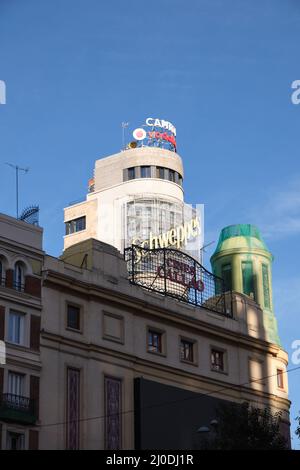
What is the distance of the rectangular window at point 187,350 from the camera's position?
77062 mm

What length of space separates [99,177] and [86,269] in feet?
Answer: 220

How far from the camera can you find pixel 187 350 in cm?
7769

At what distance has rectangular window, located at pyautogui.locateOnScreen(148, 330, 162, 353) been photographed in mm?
75044

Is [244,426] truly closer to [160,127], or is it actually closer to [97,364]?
[97,364]

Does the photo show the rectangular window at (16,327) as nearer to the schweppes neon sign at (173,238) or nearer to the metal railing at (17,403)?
the metal railing at (17,403)

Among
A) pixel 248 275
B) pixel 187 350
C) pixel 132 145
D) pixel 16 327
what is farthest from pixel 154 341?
pixel 132 145

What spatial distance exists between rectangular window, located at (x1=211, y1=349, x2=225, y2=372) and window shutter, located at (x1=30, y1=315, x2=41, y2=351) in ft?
51.6

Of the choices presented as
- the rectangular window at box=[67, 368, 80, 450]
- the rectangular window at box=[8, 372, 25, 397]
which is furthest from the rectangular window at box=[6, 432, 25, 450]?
the rectangular window at box=[67, 368, 80, 450]

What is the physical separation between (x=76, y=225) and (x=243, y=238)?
4122 cm

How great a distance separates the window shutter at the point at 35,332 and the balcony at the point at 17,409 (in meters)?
3.26

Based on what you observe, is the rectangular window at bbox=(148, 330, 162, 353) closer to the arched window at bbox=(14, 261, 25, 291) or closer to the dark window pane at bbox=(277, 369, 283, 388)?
the arched window at bbox=(14, 261, 25, 291)

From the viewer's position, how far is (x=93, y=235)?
13638cm

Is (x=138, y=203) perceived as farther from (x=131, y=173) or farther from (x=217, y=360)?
(x=217, y=360)

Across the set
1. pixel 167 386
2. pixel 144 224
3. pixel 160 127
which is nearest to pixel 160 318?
pixel 167 386
